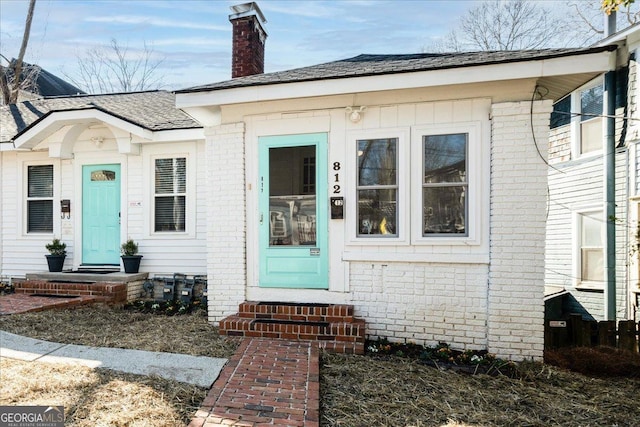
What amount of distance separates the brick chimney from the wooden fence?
21.3 feet

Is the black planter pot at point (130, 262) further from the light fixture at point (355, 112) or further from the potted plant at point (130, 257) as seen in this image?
the light fixture at point (355, 112)

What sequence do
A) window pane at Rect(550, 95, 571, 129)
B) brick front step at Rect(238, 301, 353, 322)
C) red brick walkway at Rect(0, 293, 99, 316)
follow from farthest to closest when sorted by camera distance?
window pane at Rect(550, 95, 571, 129), red brick walkway at Rect(0, 293, 99, 316), brick front step at Rect(238, 301, 353, 322)

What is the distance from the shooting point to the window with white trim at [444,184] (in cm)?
447

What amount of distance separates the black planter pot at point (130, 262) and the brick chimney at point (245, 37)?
12.8 ft

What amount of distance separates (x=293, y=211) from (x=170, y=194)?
3.23 m

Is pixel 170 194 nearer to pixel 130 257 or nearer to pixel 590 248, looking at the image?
pixel 130 257

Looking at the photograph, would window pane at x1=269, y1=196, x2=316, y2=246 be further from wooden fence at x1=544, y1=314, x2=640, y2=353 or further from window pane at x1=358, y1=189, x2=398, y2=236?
wooden fence at x1=544, y1=314, x2=640, y2=353

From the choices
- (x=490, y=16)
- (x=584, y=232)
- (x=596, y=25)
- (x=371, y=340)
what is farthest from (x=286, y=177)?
(x=490, y=16)

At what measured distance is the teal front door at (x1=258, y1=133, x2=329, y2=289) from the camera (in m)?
4.85

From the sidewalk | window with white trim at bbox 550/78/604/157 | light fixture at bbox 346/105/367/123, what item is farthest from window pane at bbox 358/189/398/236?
window with white trim at bbox 550/78/604/157

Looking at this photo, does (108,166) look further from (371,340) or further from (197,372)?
(371,340)

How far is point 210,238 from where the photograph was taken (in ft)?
17.1

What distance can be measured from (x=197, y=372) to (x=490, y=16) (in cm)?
1831


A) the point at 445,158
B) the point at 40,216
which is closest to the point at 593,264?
the point at 445,158
